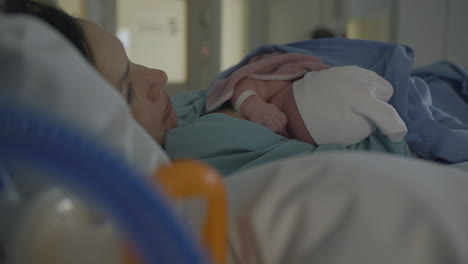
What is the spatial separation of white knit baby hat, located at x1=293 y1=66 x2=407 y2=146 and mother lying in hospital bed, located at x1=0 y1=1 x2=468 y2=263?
301mm

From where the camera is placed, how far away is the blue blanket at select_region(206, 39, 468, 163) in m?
0.73

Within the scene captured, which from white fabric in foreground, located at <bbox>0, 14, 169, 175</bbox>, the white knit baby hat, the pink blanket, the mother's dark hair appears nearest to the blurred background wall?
the pink blanket

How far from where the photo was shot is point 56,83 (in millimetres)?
264

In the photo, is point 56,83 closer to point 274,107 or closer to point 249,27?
point 274,107

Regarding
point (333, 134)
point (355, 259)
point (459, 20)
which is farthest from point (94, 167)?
point (459, 20)

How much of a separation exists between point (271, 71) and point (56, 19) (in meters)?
0.49

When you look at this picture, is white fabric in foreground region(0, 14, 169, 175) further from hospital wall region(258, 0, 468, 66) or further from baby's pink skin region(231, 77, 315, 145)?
hospital wall region(258, 0, 468, 66)

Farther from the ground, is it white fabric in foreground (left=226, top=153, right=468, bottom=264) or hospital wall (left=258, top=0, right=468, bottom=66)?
hospital wall (left=258, top=0, right=468, bottom=66)

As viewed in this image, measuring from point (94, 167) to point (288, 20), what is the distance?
3.27m

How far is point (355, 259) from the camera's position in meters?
0.29

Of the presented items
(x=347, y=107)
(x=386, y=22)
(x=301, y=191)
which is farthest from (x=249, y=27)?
(x=301, y=191)

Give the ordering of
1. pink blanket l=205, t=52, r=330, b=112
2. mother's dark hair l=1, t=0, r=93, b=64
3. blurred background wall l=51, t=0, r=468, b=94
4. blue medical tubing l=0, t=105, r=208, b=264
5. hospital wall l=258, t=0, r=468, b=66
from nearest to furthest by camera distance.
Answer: blue medical tubing l=0, t=105, r=208, b=264 < mother's dark hair l=1, t=0, r=93, b=64 < pink blanket l=205, t=52, r=330, b=112 < blurred background wall l=51, t=0, r=468, b=94 < hospital wall l=258, t=0, r=468, b=66

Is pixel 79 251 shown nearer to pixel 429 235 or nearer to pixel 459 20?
pixel 429 235

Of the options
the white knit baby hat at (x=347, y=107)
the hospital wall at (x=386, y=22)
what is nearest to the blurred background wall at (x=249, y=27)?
the hospital wall at (x=386, y=22)
